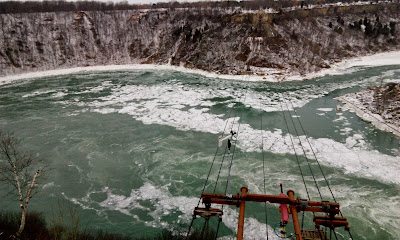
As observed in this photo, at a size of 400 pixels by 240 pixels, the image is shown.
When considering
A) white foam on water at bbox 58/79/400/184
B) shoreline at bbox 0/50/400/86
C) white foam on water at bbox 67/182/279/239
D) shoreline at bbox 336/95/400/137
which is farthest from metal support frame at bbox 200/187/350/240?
shoreline at bbox 0/50/400/86

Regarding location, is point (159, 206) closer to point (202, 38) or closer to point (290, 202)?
point (290, 202)

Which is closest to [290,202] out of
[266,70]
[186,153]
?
[186,153]

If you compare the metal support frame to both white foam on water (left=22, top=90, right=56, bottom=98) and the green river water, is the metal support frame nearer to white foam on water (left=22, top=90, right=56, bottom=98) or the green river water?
the green river water

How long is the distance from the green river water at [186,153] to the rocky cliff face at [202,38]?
14952mm

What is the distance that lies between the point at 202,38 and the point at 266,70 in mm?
16888

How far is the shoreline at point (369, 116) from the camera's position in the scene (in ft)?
67.9

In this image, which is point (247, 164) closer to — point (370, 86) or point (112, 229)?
point (112, 229)

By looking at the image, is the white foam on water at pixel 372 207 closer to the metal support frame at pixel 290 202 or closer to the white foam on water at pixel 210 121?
the white foam on water at pixel 210 121

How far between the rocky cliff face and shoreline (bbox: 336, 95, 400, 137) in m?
17.1

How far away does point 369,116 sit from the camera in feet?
76.2

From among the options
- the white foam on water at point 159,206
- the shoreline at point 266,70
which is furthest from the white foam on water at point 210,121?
the shoreline at point 266,70

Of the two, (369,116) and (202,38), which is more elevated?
(202,38)

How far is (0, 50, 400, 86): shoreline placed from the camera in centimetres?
4100

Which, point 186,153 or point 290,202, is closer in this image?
point 290,202
